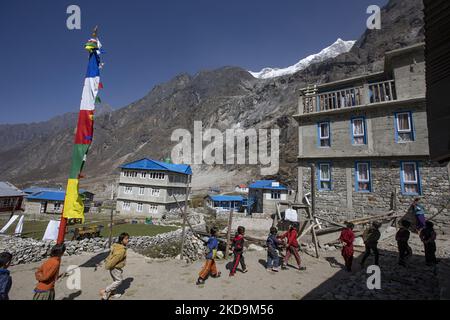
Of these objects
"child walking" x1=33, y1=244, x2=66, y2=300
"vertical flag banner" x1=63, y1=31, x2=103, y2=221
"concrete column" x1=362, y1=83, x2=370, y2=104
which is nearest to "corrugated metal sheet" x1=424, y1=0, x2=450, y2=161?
"vertical flag banner" x1=63, y1=31, x2=103, y2=221

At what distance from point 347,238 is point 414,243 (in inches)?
254

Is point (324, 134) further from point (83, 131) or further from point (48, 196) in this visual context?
point (48, 196)

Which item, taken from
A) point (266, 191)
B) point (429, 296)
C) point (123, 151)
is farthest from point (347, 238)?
point (123, 151)

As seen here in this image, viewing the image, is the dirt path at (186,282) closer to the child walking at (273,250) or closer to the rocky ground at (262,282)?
the rocky ground at (262,282)

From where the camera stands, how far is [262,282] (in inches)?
329

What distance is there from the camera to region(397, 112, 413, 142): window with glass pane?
1473 centimetres

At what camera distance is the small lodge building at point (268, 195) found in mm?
44031

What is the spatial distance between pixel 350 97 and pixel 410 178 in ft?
23.3

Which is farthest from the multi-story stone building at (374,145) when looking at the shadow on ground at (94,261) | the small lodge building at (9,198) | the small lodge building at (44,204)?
the small lodge building at (44,204)

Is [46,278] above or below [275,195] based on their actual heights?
below

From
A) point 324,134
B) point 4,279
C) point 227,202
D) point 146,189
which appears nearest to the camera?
point 4,279

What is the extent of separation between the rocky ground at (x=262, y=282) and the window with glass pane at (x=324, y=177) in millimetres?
6787

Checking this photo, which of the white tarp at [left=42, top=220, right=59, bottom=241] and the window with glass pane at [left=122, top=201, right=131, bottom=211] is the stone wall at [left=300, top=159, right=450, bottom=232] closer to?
the white tarp at [left=42, top=220, right=59, bottom=241]

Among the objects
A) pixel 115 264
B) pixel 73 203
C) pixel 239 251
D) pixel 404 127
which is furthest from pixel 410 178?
pixel 73 203
